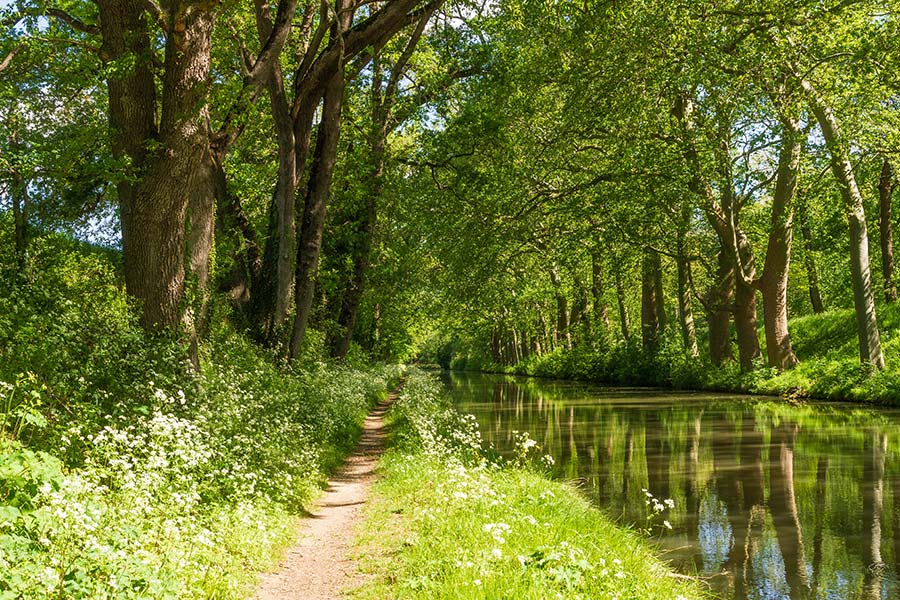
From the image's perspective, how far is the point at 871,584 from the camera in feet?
23.2

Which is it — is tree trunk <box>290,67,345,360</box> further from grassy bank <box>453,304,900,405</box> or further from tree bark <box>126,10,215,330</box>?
grassy bank <box>453,304,900,405</box>

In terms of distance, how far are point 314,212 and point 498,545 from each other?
48.0 ft

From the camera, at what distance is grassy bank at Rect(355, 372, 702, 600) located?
568cm

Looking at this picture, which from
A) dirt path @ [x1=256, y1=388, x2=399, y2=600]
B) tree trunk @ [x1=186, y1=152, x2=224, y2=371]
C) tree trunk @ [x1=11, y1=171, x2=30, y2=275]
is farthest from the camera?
tree trunk @ [x1=186, y1=152, x2=224, y2=371]

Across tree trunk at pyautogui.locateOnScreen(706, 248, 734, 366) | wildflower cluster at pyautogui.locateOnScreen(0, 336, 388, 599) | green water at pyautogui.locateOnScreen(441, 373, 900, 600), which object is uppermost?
tree trunk at pyautogui.locateOnScreen(706, 248, 734, 366)

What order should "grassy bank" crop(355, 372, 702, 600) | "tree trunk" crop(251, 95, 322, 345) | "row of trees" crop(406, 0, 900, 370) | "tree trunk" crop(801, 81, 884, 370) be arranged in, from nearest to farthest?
"grassy bank" crop(355, 372, 702, 600) < "row of trees" crop(406, 0, 900, 370) < "tree trunk" crop(251, 95, 322, 345) < "tree trunk" crop(801, 81, 884, 370)

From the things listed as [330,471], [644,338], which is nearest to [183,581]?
Result: [330,471]

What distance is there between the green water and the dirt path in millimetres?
2848

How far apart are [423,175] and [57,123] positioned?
12.3 m

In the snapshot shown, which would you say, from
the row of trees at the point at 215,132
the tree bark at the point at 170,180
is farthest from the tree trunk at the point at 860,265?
the tree bark at the point at 170,180

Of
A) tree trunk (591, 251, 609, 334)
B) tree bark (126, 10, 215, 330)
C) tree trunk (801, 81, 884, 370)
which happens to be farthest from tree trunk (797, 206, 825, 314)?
tree bark (126, 10, 215, 330)

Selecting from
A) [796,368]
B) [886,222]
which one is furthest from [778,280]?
[886,222]

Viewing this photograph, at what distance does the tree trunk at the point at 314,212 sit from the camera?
19.1 m

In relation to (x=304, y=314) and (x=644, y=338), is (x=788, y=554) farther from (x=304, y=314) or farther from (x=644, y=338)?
(x=644, y=338)
